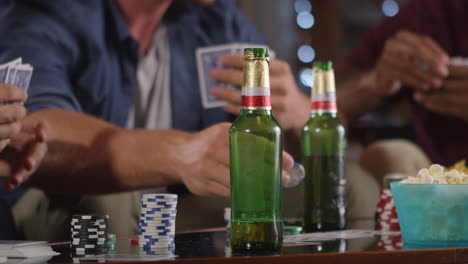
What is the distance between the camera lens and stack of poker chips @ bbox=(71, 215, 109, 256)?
0.93m

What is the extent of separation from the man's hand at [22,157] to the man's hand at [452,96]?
1516 mm

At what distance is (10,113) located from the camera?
1.21 metres

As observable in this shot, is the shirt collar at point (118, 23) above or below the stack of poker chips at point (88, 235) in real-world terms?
above

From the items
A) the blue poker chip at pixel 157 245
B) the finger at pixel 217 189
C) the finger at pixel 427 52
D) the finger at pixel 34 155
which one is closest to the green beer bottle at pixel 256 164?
the blue poker chip at pixel 157 245

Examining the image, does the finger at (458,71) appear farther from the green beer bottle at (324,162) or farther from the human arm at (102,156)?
the human arm at (102,156)

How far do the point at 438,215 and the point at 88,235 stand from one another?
0.57m

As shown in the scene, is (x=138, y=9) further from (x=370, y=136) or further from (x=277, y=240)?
(x=370, y=136)

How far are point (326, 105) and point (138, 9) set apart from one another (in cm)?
113

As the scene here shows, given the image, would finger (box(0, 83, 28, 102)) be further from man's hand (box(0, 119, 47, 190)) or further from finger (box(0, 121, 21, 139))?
man's hand (box(0, 119, 47, 190))

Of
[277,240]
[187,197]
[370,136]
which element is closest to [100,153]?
[187,197]

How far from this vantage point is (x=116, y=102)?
6.74 feet

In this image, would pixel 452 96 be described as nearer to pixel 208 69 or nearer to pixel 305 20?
pixel 208 69

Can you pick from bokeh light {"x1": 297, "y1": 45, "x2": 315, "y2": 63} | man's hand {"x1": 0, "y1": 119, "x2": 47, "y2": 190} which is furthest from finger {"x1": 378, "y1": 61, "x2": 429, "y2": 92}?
bokeh light {"x1": 297, "y1": 45, "x2": 315, "y2": 63}

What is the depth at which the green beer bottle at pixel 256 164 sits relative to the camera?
36.6 inches
